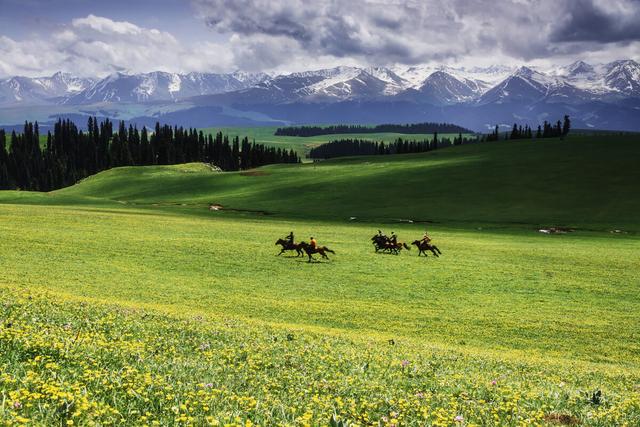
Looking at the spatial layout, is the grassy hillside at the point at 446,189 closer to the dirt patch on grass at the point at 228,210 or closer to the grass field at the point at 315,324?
the dirt patch on grass at the point at 228,210

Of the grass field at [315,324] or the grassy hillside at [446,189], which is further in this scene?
the grassy hillside at [446,189]

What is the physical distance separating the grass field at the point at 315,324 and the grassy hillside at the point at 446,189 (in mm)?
6181

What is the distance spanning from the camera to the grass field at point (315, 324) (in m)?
11.2

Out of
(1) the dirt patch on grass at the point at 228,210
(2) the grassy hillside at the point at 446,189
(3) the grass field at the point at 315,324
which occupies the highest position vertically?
(2) the grassy hillside at the point at 446,189

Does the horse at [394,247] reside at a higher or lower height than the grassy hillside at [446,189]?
lower

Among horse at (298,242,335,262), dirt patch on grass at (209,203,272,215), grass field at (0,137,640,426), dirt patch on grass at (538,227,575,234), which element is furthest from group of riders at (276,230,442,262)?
dirt patch on grass at (209,203,272,215)

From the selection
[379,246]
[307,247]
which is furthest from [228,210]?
[307,247]

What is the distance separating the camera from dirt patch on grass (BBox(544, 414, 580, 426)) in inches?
460

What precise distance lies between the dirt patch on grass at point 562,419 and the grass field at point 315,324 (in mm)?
87

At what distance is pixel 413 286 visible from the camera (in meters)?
38.3

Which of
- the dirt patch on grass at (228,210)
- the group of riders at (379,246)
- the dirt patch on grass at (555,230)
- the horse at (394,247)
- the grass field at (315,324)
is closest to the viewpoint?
the grass field at (315,324)

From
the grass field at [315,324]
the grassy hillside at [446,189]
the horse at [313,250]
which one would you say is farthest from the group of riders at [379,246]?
the grassy hillside at [446,189]

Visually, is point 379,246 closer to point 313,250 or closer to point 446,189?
point 313,250

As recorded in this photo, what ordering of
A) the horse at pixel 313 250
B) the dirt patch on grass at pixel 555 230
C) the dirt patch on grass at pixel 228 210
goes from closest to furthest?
1. the horse at pixel 313 250
2. the dirt patch on grass at pixel 555 230
3. the dirt patch on grass at pixel 228 210
